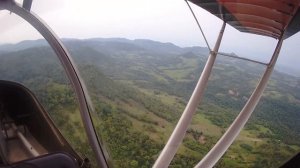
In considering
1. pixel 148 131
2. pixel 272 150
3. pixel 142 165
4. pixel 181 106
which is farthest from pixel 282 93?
pixel 142 165

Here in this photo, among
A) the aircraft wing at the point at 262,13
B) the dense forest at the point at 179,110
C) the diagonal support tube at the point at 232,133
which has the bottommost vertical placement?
the dense forest at the point at 179,110

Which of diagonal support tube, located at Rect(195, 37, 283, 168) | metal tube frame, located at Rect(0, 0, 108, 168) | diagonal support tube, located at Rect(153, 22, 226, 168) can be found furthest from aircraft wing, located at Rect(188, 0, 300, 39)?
metal tube frame, located at Rect(0, 0, 108, 168)

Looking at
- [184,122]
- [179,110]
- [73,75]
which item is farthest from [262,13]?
[179,110]

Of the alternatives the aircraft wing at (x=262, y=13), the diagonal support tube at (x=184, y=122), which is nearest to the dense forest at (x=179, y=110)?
the diagonal support tube at (x=184, y=122)

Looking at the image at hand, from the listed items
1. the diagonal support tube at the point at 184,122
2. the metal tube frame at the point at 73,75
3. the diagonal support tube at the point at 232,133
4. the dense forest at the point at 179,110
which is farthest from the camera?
the dense forest at the point at 179,110

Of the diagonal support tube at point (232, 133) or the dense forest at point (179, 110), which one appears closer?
the diagonal support tube at point (232, 133)

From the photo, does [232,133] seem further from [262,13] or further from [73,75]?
[73,75]

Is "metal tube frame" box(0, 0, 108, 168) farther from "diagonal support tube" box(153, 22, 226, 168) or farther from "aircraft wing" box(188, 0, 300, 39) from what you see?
"aircraft wing" box(188, 0, 300, 39)

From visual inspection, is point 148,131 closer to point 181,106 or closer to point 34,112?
point 181,106

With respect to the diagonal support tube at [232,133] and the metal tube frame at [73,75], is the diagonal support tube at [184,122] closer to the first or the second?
the diagonal support tube at [232,133]
